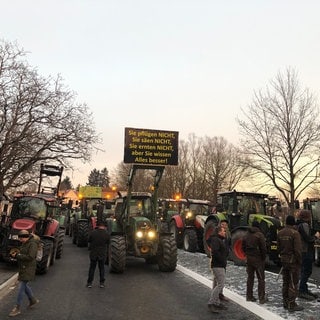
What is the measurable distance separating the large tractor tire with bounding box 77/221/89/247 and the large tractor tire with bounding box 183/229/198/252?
510cm

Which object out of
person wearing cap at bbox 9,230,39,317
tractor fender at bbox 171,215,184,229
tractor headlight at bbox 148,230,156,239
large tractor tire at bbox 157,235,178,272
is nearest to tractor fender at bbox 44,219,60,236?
tractor headlight at bbox 148,230,156,239

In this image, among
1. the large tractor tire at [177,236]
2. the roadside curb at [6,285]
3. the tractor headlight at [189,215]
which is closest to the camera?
the roadside curb at [6,285]

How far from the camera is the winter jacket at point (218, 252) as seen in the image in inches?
343

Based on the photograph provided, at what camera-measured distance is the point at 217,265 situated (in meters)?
8.73

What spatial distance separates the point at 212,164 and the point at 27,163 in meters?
40.0

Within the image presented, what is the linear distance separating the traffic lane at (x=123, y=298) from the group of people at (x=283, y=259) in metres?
0.60

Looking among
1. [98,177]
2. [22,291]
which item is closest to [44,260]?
[22,291]

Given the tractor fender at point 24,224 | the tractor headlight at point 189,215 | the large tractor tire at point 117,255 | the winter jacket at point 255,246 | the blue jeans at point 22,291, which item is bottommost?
the blue jeans at point 22,291

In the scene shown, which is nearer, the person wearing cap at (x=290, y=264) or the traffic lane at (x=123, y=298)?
the traffic lane at (x=123, y=298)

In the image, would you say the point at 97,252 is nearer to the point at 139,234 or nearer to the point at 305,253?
the point at 139,234

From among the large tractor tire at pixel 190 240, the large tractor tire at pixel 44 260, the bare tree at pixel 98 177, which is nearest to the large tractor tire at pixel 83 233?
the large tractor tire at pixel 190 240

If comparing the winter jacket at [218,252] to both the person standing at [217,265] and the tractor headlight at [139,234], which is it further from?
the tractor headlight at [139,234]

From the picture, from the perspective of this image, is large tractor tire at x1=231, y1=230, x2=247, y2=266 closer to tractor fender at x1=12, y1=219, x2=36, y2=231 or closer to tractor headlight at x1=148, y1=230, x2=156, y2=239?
tractor headlight at x1=148, y1=230, x2=156, y2=239

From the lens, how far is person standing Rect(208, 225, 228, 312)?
8.51 meters
